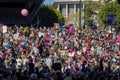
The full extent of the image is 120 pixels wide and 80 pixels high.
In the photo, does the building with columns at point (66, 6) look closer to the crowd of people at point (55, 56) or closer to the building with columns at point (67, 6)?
the building with columns at point (67, 6)

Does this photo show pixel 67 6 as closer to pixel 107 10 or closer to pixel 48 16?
pixel 48 16

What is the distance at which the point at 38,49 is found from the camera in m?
31.7

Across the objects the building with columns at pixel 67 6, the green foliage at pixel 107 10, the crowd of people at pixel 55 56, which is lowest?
the crowd of people at pixel 55 56

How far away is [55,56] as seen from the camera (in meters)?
29.7

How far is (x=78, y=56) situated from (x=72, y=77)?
6.85 meters

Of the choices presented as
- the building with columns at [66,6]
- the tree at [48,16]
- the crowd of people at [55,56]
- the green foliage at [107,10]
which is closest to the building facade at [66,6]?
the building with columns at [66,6]

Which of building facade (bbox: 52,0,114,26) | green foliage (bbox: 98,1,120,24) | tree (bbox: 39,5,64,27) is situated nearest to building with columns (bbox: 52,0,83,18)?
building facade (bbox: 52,0,114,26)

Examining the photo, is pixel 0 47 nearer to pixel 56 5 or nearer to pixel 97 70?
pixel 97 70

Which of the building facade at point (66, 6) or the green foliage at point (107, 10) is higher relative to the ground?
the building facade at point (66, 6)

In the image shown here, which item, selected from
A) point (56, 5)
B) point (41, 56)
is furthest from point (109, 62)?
point (56, 5)

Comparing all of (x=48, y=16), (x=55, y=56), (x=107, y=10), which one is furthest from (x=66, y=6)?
(x=55, y=56)

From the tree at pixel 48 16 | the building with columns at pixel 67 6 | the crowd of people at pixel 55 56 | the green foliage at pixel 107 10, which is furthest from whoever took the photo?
the building with columns at pixel 67 6

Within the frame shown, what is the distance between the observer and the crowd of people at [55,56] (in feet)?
82.6

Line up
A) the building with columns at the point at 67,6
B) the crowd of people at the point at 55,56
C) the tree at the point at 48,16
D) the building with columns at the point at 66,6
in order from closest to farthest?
1. the crowd of people at the point at 55,56
2. the tree at the point at 48,16
3. the building with columns at the point at 67,6
4. the building with columns at the point at 66,6
